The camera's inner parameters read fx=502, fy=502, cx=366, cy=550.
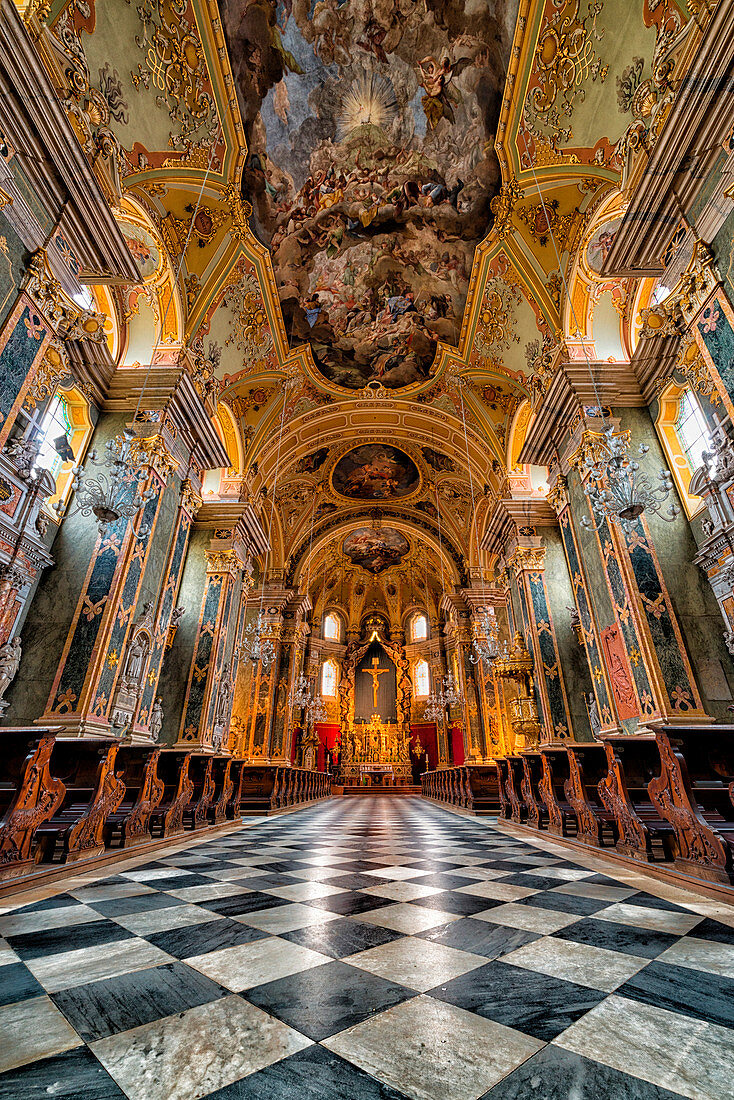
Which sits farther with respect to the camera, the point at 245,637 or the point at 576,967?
the point at 245,637

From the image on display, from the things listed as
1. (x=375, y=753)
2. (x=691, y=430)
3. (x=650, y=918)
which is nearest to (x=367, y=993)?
(x=650, y=918)

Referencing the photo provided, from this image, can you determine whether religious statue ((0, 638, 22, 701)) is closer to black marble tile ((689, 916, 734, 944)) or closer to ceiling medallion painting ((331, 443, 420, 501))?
black marble tile ((689, 916, 734, 944))

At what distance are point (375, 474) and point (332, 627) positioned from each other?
1189cm

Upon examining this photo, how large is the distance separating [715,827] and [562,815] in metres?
2.53

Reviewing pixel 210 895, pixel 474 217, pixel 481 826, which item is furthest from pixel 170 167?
pixel 481 826

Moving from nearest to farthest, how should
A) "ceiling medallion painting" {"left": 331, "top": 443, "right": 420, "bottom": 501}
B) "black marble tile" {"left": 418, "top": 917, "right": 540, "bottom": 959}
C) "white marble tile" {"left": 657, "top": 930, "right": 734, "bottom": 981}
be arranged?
"white marble tile" {"left": 657, "top": 930, "right": 734, "bottom": 981} < "black marble tile" {"left": 418, "top": 917, "right": 540, "bottom": 959} < "ceiling medallion painting" {"left": 331, "top": 443, "right": 420, "bottom": 501}

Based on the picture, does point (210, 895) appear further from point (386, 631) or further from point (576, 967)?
point (386, 631)

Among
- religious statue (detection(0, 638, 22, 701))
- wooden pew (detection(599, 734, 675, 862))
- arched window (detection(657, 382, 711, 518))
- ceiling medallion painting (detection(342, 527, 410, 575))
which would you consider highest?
ceiling medallion painting (detection(342, 527, 410, 575))

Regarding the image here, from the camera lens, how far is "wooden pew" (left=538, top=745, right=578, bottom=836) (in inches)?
229

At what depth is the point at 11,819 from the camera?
3299 millimetres

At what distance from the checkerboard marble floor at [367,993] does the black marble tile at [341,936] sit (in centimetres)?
1

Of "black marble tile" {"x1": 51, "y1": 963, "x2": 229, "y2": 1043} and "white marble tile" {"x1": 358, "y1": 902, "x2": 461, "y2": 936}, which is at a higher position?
"white marble tile" {"x1": 358, "y1": 902, "x2": 461, "y2": 936}

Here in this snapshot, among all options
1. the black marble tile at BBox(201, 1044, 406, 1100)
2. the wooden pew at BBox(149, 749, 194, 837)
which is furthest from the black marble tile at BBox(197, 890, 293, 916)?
the wooden pew at BBox(149, 749, 194, 837)

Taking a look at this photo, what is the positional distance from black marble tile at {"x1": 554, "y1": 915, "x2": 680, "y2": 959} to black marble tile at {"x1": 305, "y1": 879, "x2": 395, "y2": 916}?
3.16ft
